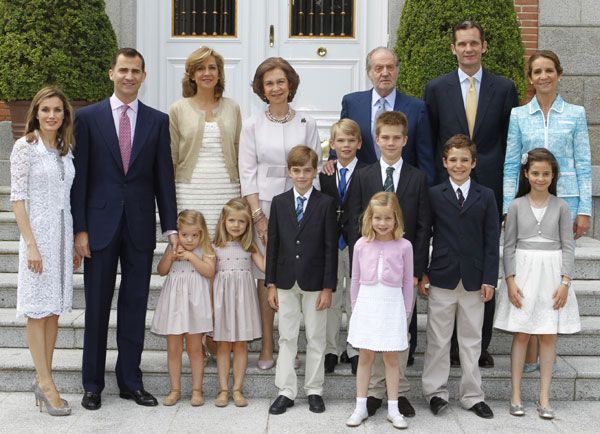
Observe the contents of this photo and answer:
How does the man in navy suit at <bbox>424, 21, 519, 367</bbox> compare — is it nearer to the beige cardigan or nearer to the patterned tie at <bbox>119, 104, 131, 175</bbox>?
the beige cardigan

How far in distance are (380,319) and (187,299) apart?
1.15 m

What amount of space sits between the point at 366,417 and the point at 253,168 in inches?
62.7

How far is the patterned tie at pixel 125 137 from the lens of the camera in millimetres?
5344

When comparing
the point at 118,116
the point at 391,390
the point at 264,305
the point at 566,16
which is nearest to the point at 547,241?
the point at 391,390

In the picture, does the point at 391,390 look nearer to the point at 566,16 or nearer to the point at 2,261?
the point at 2,261

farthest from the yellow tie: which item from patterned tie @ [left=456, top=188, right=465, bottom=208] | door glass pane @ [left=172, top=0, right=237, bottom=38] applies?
door glass pane @ [left=172, top=0, right=237, bottom=38]

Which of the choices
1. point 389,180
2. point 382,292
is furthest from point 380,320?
point 389,180

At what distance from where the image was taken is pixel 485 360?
5.78m

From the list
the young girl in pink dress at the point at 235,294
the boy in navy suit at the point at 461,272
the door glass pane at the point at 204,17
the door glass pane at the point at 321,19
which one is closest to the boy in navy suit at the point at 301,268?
the young girl in pink dress at the point at 235,294

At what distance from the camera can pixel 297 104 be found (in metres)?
8.83

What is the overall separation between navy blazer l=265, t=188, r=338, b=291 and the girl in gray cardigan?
3.35 ft

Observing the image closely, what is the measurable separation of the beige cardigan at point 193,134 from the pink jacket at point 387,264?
3.33ft

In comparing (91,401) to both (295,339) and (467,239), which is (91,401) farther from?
(467,239)

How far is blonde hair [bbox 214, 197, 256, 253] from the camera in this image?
5.42m
